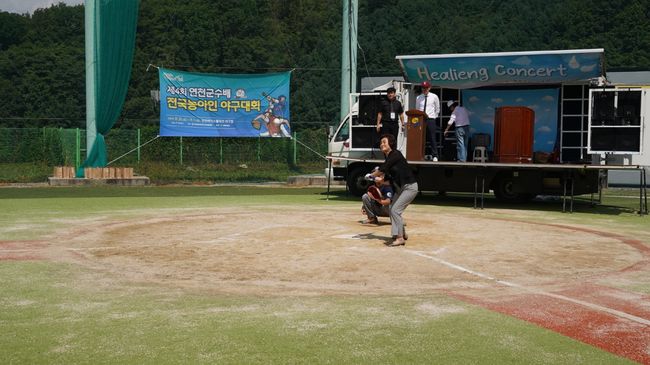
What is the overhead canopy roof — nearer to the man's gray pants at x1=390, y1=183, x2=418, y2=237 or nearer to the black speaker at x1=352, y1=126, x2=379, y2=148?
the black speaker at x1=352, y1=126, x2=379, y2=148

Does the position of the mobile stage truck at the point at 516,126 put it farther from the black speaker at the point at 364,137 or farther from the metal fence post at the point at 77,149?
the metal fence post at the point at 77,149

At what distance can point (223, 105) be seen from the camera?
98.6 feet

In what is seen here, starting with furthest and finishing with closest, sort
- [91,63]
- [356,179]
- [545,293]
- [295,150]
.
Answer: [295,150], [91,63], [356,179], [545,293]

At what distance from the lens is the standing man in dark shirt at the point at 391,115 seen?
19.7 m

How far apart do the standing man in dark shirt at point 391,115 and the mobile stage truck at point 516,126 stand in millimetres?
249

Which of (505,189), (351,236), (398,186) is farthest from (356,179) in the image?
(398,186)

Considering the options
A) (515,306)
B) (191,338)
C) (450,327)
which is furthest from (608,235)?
(191,338)

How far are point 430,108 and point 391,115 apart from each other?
102cm

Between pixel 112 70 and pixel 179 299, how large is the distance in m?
21.7

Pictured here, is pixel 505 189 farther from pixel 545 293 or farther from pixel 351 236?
pixel 545 293

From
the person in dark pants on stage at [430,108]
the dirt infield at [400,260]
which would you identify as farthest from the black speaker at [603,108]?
the person in dark pants on stage at [430,108]

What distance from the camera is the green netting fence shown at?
34281mm

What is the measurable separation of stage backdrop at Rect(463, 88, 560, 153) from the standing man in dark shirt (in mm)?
3353

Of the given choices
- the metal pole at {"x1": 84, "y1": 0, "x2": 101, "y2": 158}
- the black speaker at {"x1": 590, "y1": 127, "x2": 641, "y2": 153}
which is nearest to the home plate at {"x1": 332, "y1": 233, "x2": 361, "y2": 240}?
the black speaker at {"x1": 590, "y1": 127, "x2": 641, "y2": 153}
